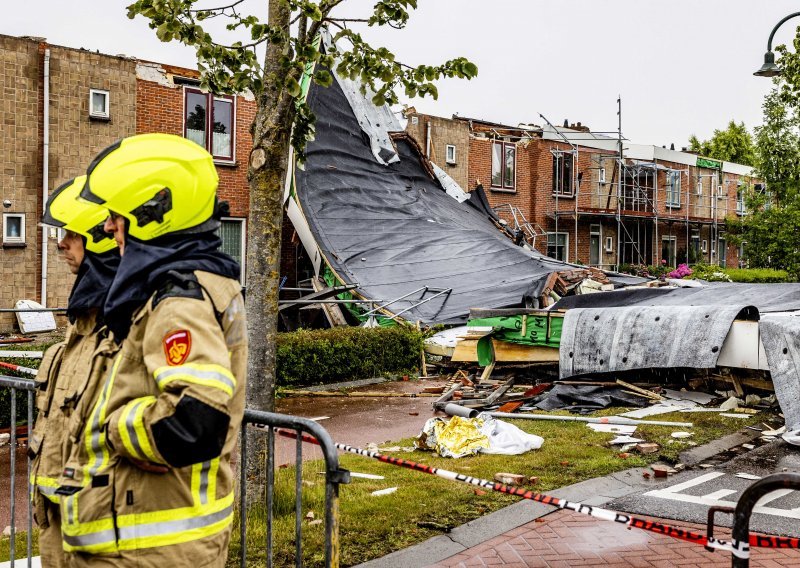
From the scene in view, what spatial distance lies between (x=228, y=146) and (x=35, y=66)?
5008mm

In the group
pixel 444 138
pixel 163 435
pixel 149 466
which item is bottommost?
pixel 149 466

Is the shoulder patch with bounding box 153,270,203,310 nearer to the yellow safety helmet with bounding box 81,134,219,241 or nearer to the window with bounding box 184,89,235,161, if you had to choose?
the yellow safety helmet with bounding box 81,134,219,241

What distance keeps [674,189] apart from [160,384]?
39.6 metres

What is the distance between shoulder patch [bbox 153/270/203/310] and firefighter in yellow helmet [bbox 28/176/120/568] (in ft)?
1.11

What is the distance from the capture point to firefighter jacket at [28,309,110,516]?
8.13 ft

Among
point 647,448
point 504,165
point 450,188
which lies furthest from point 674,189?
point 647,448

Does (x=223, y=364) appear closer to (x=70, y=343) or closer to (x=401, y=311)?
(x=70, y=343)

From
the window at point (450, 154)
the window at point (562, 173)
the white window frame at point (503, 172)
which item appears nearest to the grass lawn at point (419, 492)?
the window at point (450, 154)

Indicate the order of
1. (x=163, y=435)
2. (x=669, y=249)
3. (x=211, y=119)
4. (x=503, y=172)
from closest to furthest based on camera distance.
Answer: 1. (x=163, y=435)
2. (x=211, y=119)
3. (x=503, y=172)
4. (x=669, y=249)

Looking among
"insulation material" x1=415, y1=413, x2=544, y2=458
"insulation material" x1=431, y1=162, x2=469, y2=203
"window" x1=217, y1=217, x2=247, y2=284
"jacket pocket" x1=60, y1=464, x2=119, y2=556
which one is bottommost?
"insulation material" x1=415, y1=413, x2=544, y2=458

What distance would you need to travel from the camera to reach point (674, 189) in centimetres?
3888

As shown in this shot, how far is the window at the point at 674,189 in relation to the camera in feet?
125

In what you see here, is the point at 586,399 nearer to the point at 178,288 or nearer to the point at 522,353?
the point at 522,353

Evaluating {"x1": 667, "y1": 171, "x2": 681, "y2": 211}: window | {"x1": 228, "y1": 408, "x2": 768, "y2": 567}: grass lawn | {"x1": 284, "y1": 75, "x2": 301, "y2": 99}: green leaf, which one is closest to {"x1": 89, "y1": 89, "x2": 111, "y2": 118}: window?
{"x1": 228, "y1": 408, "x2": 768, "y2": 567}: grass lawn
